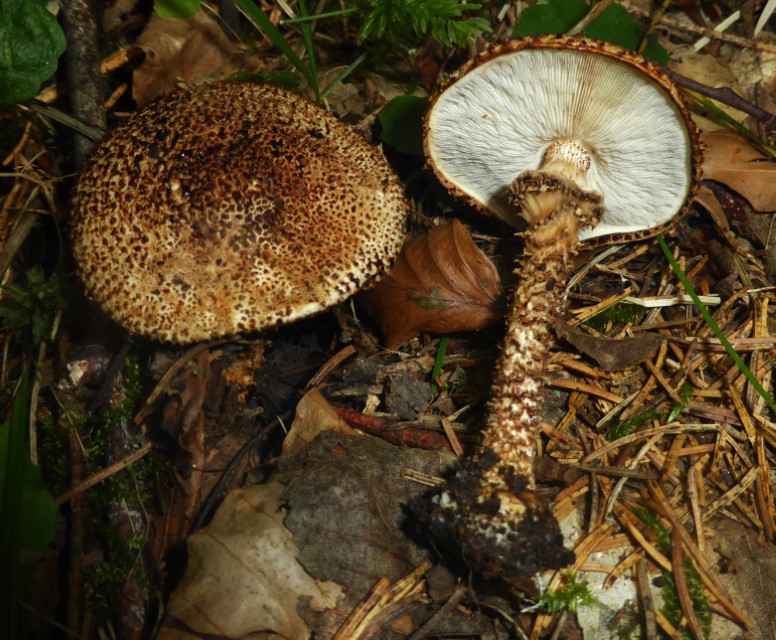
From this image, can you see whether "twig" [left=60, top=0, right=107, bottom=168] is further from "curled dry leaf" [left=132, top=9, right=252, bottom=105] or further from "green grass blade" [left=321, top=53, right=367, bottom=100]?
"green grass blade" [left=321, top=53, right=367, bottom=100]

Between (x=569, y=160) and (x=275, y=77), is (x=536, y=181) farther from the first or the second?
(x=275, y=77)

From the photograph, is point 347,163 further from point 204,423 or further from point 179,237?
point 204,423

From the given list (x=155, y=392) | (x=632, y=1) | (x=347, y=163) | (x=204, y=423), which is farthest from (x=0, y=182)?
(x=632, y=1)

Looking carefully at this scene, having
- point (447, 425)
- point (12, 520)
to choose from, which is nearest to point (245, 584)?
point (12, 520)

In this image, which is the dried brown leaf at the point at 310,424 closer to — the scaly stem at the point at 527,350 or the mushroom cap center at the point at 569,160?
the scaly stem at the point at 527,350

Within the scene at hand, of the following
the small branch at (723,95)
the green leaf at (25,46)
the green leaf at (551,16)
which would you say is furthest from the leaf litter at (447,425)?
the green leaf at (551,16)

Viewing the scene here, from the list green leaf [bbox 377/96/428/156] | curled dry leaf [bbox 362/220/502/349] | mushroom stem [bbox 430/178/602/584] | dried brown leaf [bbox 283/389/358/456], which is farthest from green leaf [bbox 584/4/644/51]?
dried brown leaf [bbox 283/389/358/456]
